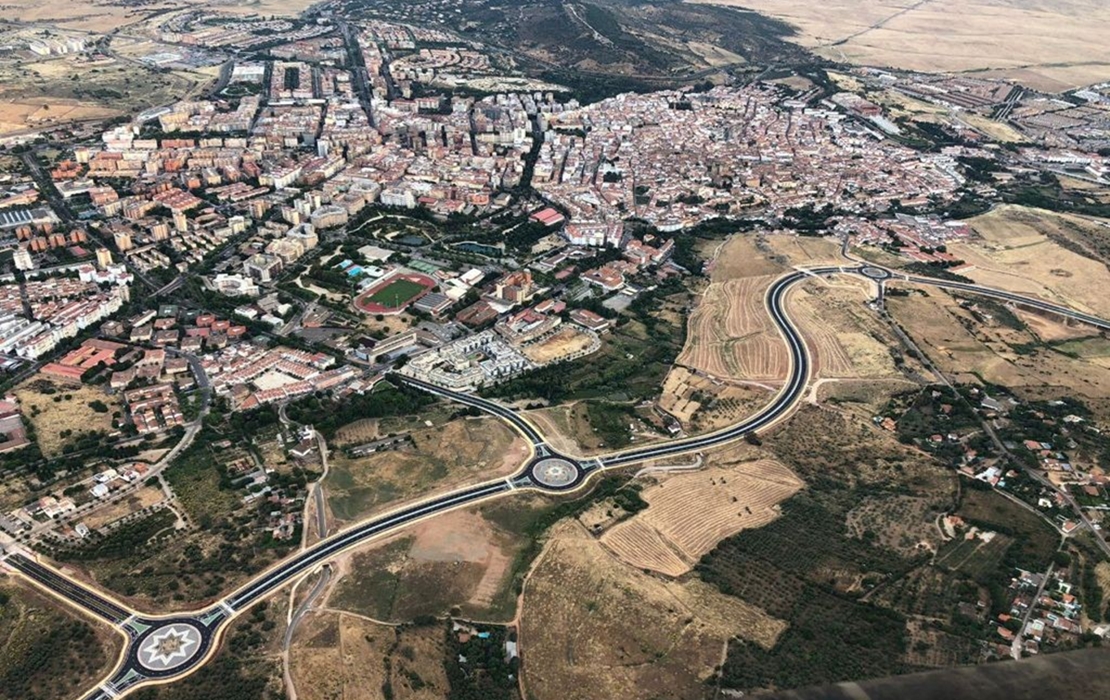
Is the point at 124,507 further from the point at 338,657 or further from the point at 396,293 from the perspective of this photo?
the point at 396,293

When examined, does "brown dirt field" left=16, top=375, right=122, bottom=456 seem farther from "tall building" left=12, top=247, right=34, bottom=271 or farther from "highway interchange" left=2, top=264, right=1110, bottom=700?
"tall building" left=12, top=247, right=34, bottom=271

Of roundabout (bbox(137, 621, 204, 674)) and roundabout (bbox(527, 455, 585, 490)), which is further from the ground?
roundabout (bbox(137, 621, 204, 674))

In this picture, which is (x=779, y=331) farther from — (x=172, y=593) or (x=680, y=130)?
(x=680, y=130)

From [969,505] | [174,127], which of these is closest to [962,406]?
[969,505]

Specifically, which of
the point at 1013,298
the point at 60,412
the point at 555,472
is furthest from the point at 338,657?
the point at 1013,298

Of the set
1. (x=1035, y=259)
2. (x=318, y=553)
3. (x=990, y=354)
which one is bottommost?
(x=1035, y=259)

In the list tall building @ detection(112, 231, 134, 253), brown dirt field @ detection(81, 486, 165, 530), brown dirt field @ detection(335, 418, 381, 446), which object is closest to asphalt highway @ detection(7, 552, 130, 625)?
brown dirt field @ detection(81, 486, 165, 530)
